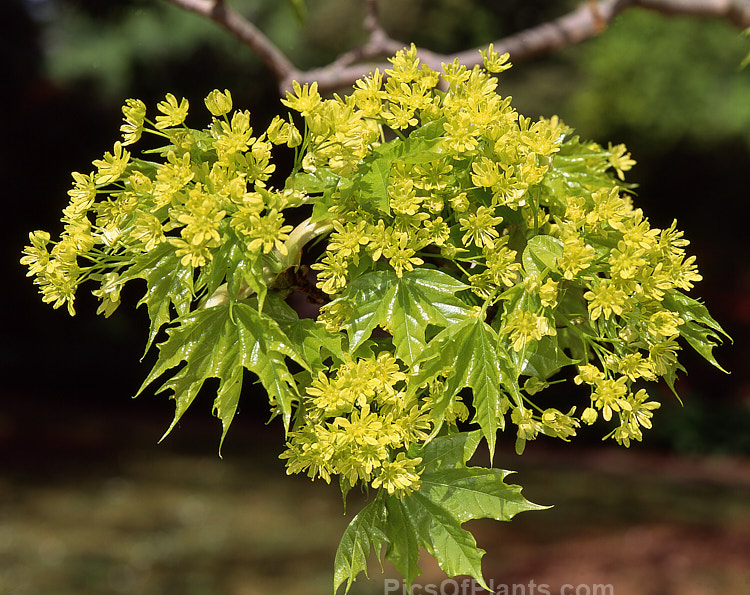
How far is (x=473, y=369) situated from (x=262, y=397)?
11308 millimetres

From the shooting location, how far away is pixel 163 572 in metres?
6.36

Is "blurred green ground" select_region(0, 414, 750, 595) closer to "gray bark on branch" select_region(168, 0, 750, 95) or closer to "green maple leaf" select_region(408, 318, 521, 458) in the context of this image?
"gray bark on branch" select_region(168, 0, 750, 95)

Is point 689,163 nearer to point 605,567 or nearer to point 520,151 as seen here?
point 605,567

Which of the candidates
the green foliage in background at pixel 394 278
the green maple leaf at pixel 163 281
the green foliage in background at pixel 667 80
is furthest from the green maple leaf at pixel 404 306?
the green foliage in background at pixel 667 80

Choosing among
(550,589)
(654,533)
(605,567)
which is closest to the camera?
(550,589)

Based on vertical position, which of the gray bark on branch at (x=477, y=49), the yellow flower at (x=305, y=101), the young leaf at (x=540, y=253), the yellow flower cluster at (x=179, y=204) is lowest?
the young leaf at (x=540, y=253)

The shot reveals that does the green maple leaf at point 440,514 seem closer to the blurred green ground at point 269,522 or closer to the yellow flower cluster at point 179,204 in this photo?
the yellow flower cluster at point 179,204

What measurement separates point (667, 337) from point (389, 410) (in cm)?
43

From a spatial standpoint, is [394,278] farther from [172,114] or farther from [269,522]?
[269,522]

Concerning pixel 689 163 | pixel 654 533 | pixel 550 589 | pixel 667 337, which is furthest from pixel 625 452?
pixel 667 337

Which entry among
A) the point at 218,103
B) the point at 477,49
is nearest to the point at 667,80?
the point at 477,49

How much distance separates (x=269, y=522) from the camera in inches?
306

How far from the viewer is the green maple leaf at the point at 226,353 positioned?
981 millimetres

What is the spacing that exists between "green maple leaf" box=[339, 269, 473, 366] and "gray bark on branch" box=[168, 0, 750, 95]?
1.30 meters
